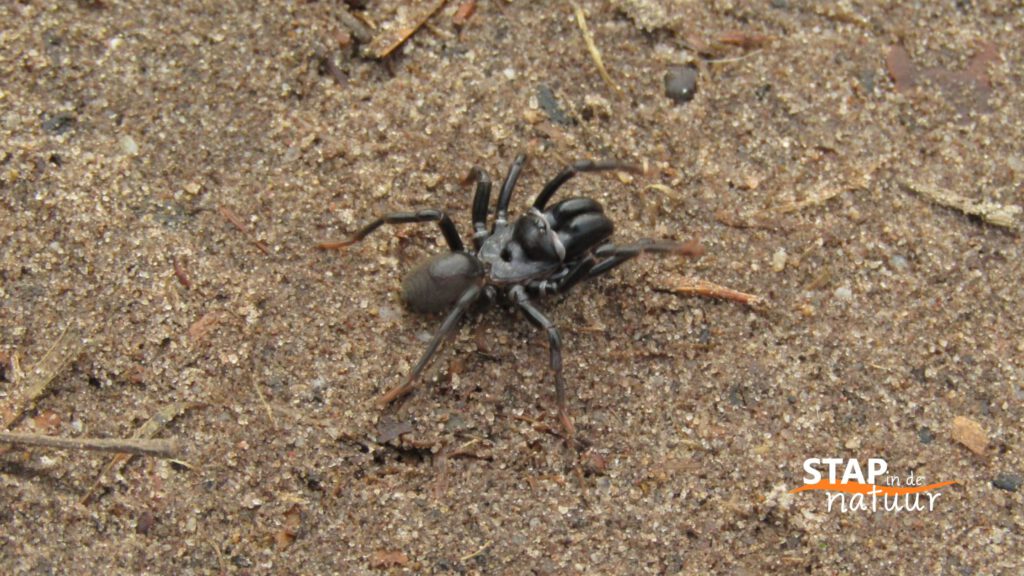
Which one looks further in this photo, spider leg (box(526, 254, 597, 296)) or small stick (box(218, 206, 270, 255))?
small stick (box(218, 206, 270, 255))

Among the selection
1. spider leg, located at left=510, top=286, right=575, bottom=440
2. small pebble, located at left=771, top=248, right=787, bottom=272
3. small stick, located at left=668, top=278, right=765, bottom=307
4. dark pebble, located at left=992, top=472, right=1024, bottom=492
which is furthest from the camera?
small pebble, located at left=771, top=248, right=787, bottom=272

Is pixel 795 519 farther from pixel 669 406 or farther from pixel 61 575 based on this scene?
pixel 61 575

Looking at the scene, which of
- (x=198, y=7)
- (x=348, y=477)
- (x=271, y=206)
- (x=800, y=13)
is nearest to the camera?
(x=348, y=477)

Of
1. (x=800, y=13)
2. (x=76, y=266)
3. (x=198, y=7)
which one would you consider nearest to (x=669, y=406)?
(x=800, y=13)

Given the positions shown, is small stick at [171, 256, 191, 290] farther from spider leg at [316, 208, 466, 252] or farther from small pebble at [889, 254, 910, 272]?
small pebble at [889, 254, 910, 272]

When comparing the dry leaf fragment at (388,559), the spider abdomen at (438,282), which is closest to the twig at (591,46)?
the spider abdomen at (438,282)

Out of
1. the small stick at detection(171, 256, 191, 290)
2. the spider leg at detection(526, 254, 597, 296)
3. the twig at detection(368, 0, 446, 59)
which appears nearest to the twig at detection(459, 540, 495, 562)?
the spider leg at detection(526, 254, 597, 296)
